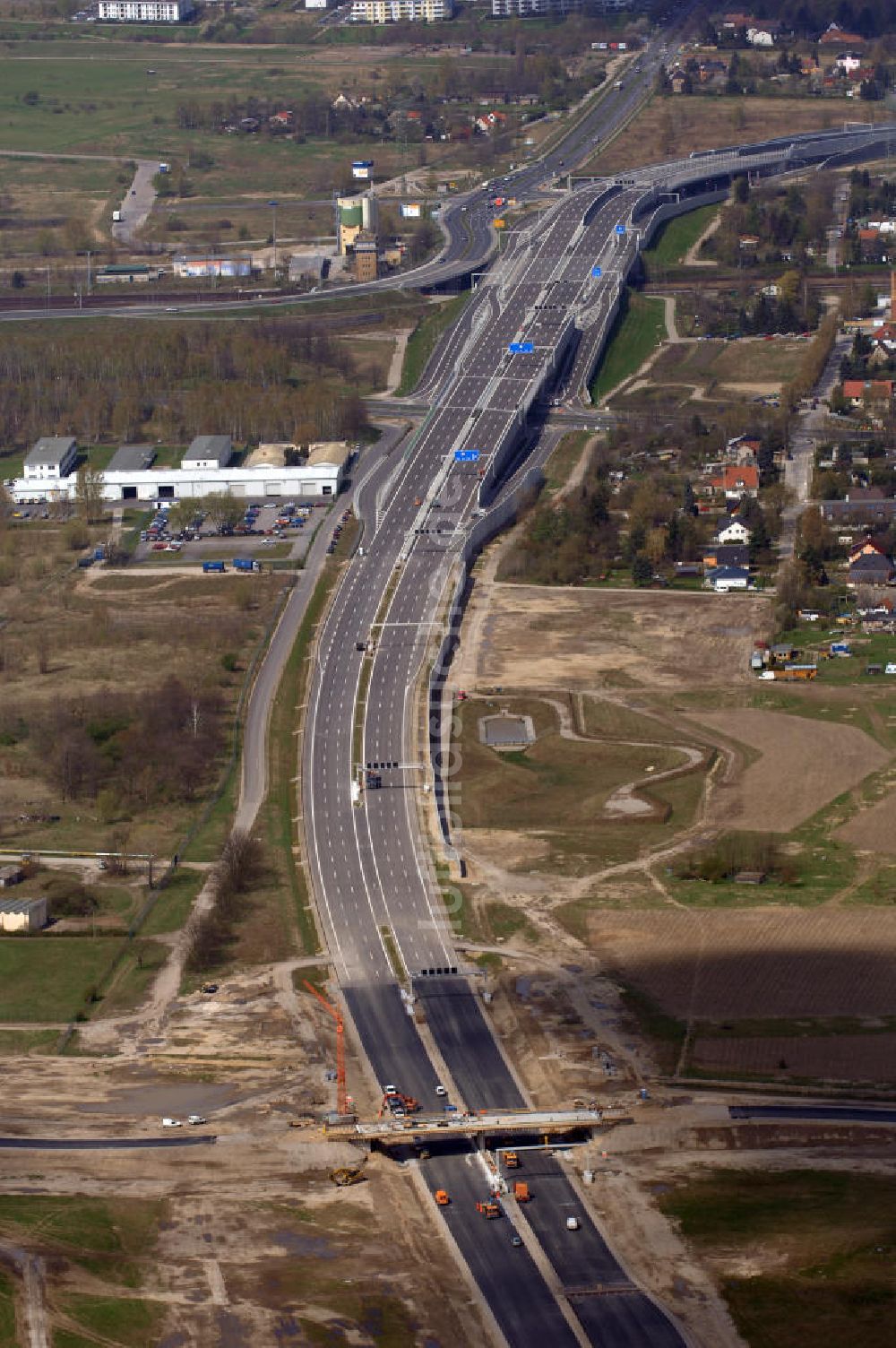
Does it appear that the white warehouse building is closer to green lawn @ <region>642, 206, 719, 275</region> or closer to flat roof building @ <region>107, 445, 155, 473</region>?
flat roof building @ <region>107, 445, 155, 473</region>

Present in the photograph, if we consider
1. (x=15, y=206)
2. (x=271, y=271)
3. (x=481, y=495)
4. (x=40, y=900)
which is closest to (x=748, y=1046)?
(x=40, y=900)

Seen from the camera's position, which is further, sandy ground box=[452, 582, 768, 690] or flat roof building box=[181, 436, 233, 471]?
flat roof building box=[181, 436, 233, 471]

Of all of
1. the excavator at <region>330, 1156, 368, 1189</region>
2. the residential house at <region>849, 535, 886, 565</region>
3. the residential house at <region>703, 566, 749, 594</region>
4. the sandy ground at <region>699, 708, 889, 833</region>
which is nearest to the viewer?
the excavator at <region>330, 1156, 368, 1189</region>

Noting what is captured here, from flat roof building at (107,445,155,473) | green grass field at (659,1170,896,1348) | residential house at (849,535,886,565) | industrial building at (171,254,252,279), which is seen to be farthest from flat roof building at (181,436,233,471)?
green grass field at (659,1170,896,1348)

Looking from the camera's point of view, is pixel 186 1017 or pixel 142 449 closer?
pixel 186 1017

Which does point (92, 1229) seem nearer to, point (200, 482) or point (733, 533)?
point (733, 533)

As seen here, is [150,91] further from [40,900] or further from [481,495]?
[40,900]
